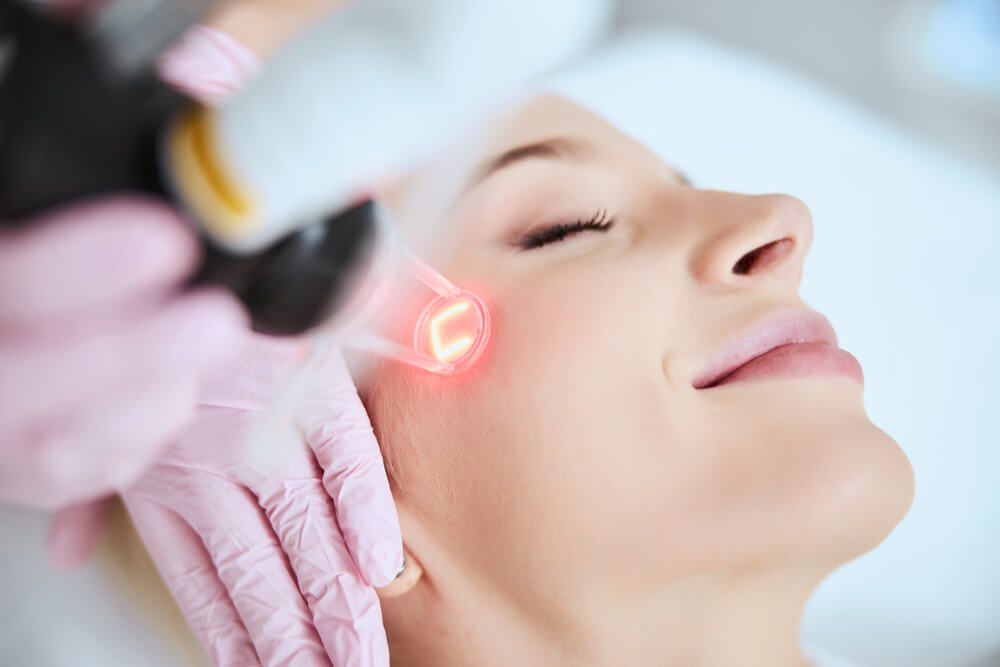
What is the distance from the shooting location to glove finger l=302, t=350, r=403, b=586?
39.7 inches

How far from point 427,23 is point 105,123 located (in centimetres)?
24

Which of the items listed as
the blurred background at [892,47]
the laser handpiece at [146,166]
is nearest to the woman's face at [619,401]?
the laser handpiece at [146,166]

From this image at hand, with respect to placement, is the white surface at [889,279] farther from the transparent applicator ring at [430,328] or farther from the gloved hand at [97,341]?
the gloved hand at [97,341]

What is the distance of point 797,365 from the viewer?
101 centimetres

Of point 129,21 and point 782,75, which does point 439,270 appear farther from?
point 782,75

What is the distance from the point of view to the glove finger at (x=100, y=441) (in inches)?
26.0

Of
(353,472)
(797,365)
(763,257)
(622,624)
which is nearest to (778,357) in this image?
(797,365)

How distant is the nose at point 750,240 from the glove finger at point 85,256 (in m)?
0.62

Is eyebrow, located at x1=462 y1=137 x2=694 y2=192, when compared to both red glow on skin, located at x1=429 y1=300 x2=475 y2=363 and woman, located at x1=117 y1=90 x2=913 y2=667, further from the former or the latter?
red glow on skin, located at x1=429 y1=300 x2=475 y2=363

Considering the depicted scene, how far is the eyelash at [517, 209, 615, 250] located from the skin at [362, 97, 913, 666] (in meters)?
0.01

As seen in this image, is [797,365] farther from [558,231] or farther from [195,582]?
[195,582]

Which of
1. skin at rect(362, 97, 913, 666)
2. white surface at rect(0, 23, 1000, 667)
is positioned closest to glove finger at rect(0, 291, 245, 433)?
skin at rect(362, 97, 913, 666)

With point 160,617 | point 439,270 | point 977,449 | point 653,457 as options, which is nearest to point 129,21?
point 439,270

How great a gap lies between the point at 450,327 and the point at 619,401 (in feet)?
0.76
